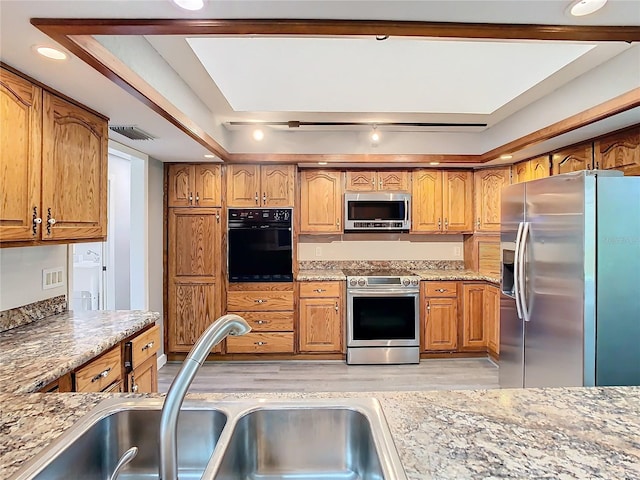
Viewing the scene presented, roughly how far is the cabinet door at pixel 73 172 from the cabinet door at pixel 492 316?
3.65 m

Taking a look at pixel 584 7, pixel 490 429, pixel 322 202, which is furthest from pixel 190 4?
pixel 322 202

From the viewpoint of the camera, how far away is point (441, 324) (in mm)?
3953

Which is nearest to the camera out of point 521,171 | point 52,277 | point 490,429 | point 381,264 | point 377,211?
point 490,429

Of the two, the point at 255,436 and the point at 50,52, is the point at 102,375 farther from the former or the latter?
the point at 50,52

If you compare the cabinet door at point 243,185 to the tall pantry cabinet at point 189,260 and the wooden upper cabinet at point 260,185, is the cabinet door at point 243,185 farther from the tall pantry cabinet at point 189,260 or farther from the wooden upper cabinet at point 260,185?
the tall pantry cabinet at point 189,260

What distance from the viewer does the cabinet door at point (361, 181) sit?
413 centimetres

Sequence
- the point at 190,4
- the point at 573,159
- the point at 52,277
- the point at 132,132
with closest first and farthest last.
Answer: the point at 190,4
the point at 52,277
the point at 132,132
the point at 573,159

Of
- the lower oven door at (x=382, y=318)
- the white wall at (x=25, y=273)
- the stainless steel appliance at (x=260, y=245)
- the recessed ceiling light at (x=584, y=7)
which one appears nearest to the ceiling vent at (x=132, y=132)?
the white wall at (x=25, y=273)

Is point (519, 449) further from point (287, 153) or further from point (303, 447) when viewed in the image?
point (287, 153)

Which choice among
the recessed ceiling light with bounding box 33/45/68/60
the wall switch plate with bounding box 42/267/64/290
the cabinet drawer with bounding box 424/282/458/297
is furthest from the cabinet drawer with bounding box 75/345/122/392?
the cabinet drawer with bounding box 424/282/458/297

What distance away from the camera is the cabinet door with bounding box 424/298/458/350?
394cm

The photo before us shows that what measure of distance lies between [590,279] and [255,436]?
203 cm

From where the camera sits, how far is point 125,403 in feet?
3.41

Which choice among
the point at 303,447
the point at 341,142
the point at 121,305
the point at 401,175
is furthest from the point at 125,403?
the point at 121,305
